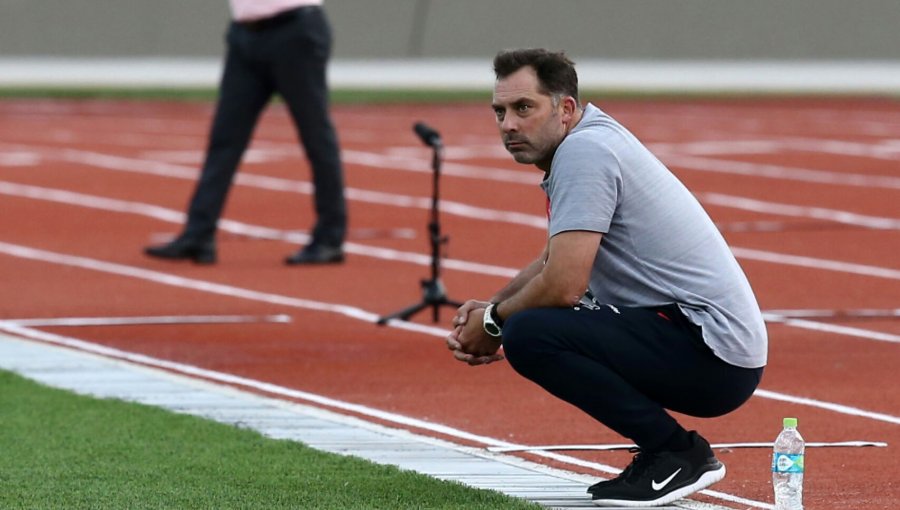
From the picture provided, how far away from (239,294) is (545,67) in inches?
233

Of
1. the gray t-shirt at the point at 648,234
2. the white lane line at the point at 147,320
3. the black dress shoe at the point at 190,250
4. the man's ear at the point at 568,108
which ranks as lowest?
the black dress shoe at the point at 190,250

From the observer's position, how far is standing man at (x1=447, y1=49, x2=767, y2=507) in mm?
6398

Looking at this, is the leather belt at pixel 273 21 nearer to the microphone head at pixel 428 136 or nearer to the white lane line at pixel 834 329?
the microphone head at pixel 428 136

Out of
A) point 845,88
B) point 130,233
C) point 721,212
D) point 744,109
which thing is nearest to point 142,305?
point 130,233

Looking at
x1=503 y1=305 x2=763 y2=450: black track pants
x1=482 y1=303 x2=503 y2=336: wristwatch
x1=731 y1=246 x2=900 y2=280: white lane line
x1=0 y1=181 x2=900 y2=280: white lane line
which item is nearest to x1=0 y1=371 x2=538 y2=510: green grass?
x1=503 y1=305 x2=763 y2=450: black track pants

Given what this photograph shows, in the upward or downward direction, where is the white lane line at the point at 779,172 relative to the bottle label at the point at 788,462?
downward

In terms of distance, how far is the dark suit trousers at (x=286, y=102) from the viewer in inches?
520

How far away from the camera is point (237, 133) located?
13.5 meters

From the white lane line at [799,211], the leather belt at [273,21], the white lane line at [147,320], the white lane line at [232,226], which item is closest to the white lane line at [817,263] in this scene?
the white lane line at [232,226]

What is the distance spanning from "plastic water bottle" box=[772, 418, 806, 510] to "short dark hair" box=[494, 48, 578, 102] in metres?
1.30

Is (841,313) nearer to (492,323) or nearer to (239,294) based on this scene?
(239,294)

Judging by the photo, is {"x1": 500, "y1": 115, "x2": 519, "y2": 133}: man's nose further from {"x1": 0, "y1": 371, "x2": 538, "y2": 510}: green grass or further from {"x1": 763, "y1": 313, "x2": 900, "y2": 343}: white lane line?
{"x1": 763, "y1": 313, "x2": 900, "y2": 343}: white lane line

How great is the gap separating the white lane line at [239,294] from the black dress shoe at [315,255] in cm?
92

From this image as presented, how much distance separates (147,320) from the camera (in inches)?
434
